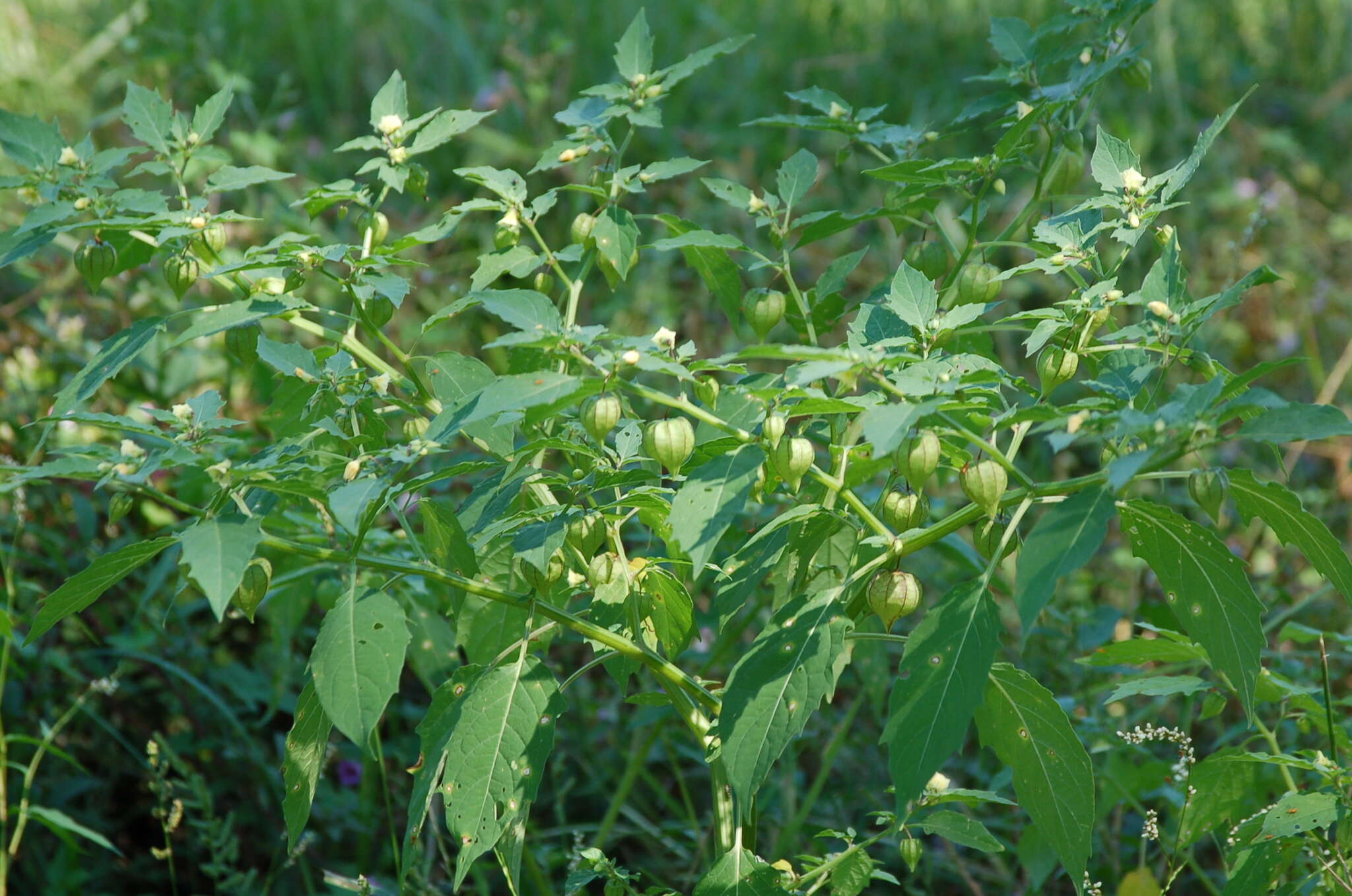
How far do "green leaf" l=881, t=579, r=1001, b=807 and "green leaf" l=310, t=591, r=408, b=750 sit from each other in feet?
1.61

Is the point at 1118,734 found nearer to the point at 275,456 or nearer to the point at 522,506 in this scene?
the point at 522,506

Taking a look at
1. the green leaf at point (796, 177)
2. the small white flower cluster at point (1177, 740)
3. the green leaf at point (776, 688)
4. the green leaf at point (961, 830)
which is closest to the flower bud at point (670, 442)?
the green leaf at point (776, 688)

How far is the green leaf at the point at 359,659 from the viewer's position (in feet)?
4.05

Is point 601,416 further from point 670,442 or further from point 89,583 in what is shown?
point 89,583

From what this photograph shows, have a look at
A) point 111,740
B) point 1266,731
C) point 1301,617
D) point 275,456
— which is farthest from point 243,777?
point 1301,617

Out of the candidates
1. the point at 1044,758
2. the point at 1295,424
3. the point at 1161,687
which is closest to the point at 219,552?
the point at 1044,758

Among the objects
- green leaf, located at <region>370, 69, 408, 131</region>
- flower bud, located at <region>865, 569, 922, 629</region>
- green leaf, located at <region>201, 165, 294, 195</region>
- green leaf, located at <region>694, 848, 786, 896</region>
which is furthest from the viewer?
green leaf, located at <region>370, 69, 408, 131</region>

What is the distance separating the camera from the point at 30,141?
60.9 inches

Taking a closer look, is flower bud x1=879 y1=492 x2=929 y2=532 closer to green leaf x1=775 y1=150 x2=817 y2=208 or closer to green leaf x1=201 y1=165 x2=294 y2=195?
green leaf x1=775 y1=150 x2=817 y2=208

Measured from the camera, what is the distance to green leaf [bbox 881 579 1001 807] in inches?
45.6

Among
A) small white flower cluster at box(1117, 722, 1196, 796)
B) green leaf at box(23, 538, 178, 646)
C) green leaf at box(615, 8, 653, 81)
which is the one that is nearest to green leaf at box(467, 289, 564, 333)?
green leaf at box(23, 538, 178, 646)

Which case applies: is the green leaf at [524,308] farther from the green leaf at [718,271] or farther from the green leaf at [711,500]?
the green leaf at [718,271]

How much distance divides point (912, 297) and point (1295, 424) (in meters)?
0.41

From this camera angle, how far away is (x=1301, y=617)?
3070 mm
